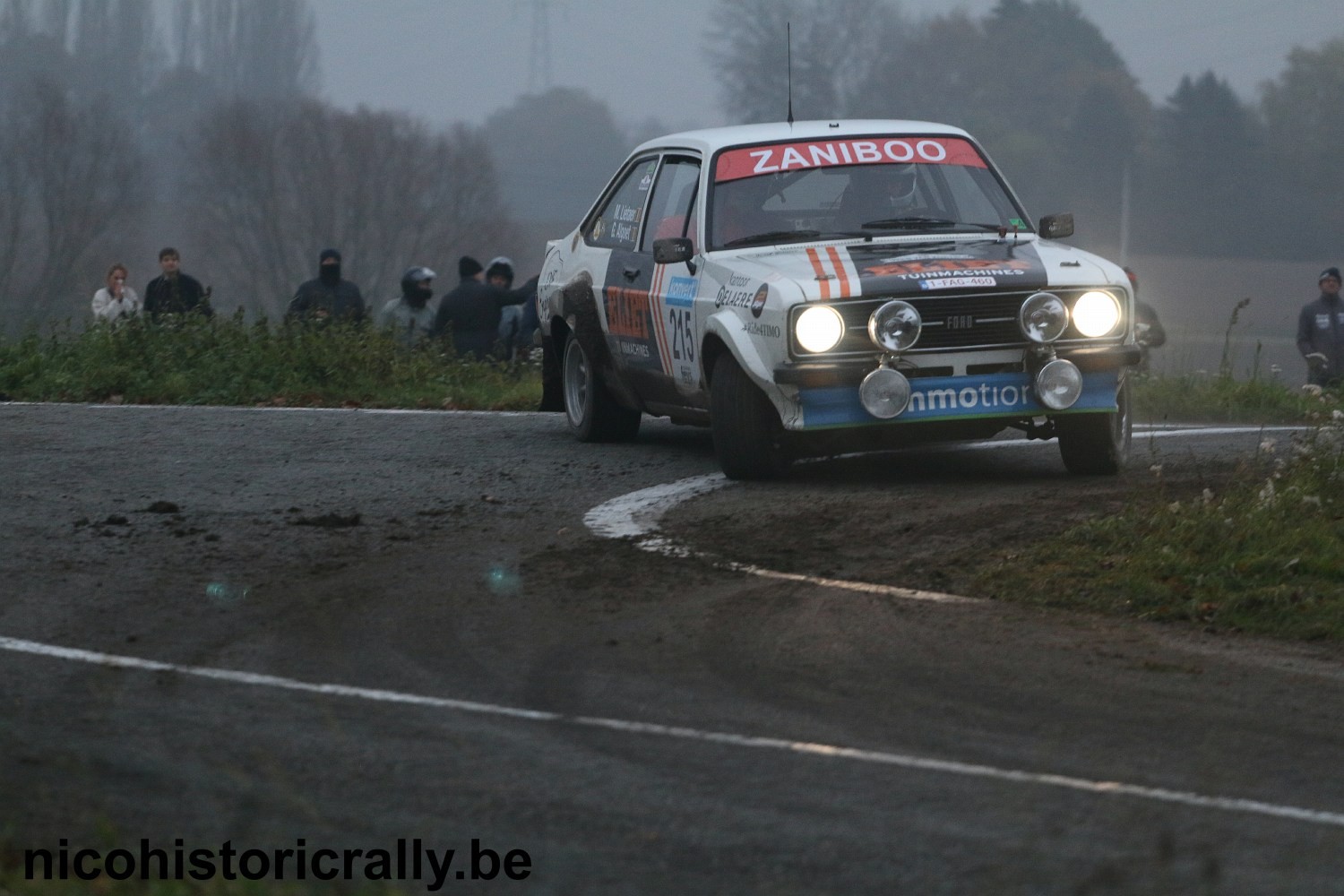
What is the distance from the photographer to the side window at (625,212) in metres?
11.0

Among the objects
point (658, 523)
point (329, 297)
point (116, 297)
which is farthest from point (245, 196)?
point (658, 523)

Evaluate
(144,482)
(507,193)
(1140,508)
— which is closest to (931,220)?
(1140,508)

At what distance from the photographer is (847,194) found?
1007cm

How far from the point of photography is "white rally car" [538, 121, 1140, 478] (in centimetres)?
896

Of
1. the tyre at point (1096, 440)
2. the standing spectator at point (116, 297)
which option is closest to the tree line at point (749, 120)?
the standing spectator at point (116, 297)

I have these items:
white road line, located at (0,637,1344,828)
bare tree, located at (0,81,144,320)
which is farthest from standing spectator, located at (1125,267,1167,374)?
bare tree, located at (0,81,144,320)

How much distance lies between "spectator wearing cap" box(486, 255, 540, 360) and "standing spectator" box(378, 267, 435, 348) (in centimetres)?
68

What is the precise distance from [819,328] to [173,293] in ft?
37.1

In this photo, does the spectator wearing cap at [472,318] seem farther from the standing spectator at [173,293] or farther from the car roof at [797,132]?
the car roof at [797,132]

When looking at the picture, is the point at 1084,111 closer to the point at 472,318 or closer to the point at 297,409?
the point at 472,318

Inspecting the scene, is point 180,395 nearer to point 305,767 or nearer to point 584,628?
point 584,628

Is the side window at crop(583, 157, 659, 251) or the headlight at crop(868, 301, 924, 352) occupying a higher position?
the side window at crop(583, 157, 659, 251)

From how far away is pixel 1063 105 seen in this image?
107 metres

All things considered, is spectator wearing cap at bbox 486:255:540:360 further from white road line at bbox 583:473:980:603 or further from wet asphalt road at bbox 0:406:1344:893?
wet asphalt road at bbox 0:406:1344:893
